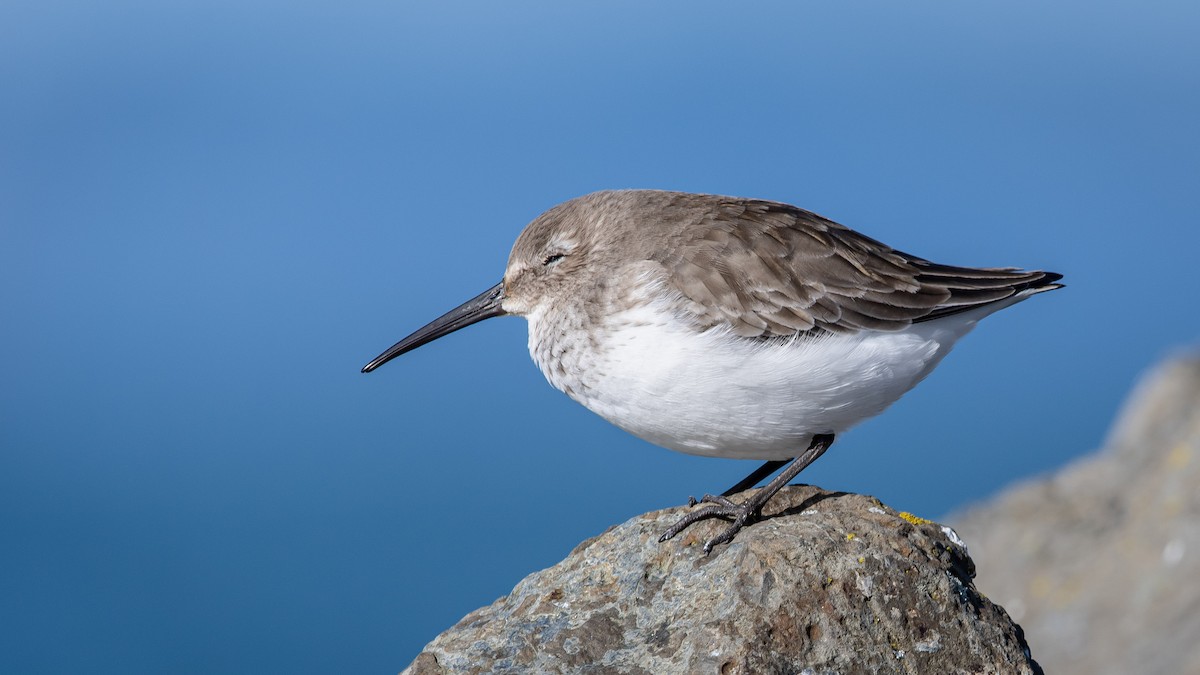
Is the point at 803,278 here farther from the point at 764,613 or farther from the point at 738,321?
the point at 764,613

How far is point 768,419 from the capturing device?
6844 millimetres

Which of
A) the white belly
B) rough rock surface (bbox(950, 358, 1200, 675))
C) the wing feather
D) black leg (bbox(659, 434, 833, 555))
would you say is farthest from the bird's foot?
rough rock surface (bbox(950, 358, 1200, 675))

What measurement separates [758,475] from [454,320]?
2649 mm

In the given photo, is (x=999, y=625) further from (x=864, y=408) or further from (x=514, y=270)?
(x=514, y=270)

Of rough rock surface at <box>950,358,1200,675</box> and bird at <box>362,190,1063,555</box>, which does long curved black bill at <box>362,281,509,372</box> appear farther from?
rough rock surface at <box>950,358,1200,675</box>

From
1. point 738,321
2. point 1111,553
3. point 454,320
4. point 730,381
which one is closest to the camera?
point 730,381

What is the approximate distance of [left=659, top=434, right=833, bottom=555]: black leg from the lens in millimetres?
6484

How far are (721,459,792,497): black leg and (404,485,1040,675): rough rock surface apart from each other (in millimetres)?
1001

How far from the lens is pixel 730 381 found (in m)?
6.71

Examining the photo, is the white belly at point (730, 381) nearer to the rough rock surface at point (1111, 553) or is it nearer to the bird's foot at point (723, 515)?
the bird's foot at point (723, 515)

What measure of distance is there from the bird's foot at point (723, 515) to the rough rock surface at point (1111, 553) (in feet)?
13.9

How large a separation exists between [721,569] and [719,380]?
3.88ft

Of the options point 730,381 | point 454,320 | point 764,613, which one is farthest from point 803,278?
point 454,320

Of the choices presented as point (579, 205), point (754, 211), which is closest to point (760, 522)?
point (754, 211)
